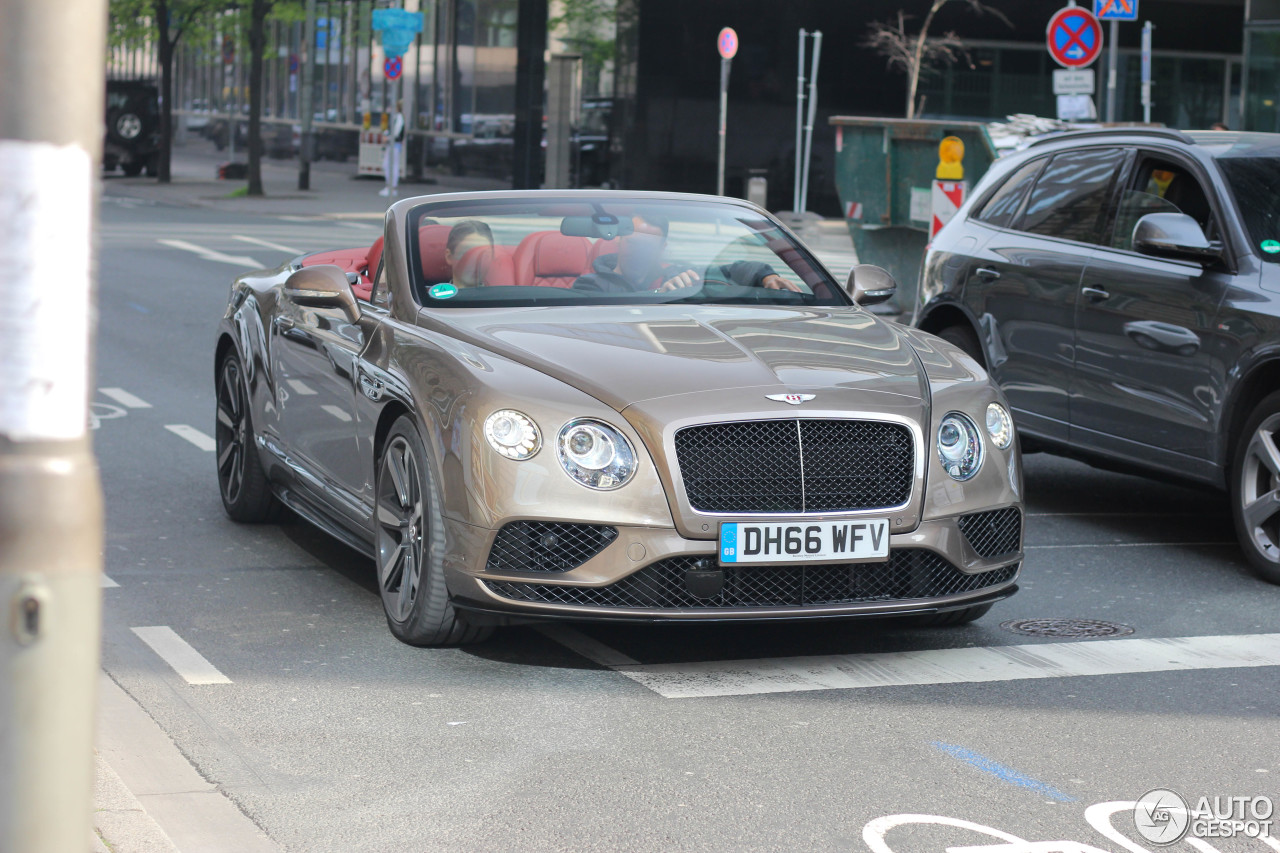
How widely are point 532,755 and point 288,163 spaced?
57.3 metres

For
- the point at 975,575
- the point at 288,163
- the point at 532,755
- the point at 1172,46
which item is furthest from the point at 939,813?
the point at 288,163

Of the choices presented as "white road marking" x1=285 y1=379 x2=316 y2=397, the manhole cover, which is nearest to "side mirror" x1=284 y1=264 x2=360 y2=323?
"white road marking" x1=285 y1=379 x2=316 y2=397

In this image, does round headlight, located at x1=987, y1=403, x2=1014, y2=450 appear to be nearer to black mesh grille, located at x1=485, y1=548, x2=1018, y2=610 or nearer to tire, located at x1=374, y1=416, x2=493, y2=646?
black mesh grille, located at x1=485, y1=548, x2=1018, y2=610

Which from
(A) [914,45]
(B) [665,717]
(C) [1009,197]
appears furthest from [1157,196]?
(A) [914,45]

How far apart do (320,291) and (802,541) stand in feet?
7.03

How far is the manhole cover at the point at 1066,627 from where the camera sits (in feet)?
21.5

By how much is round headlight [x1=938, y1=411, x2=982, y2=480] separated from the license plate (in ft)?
1.21

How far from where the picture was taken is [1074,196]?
8859mm

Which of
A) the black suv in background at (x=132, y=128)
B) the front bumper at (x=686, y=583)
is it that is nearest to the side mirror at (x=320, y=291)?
the front bumper at (x=686, y=583)

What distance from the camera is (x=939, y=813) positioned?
4.57 meters

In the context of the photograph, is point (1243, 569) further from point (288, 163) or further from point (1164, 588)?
point (288, 163)

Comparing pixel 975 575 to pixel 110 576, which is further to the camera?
pixel 110 576

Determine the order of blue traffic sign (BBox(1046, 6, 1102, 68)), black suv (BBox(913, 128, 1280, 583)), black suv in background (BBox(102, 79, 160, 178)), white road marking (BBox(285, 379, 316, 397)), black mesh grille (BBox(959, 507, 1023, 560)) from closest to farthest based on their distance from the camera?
black mesh grille (BBox(959, 507, 1023, 560))
white road marking (BBox(285, 379, 316, 397))
black suv (BBox(913, 128, 1280, 583))
blue traffic sign (BBox(1046, 6, 1102, 68))
black suv in background (BBox(102, 79, 160, 178))

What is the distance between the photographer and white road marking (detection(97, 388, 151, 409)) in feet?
38.8
